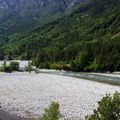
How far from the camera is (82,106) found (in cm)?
6712

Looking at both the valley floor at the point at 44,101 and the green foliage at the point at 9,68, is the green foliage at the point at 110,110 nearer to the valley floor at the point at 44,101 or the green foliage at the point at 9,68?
the valley floor at the point at 44,101

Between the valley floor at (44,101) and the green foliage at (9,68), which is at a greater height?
the green foliage at (9,68)

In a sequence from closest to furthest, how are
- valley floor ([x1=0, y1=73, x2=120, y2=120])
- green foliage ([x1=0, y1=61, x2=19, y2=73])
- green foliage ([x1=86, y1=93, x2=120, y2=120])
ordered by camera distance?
green foliage ([x1=86, y1=93, x2=120, y2=120]), valley floor ([x1=0, y1=73, x2=120, y2=120]), green foliage ([x1=0, y1=61, x2=19, y2=73])

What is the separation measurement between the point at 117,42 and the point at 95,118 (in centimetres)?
16749

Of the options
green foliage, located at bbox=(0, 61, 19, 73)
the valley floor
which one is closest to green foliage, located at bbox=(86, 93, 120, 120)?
the valley floor

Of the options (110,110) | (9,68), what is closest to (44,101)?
(110,110)

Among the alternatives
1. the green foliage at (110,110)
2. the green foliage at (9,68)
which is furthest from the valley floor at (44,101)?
the green foliage at (9,68)

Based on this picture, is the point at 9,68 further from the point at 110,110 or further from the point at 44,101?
the point at 110,110

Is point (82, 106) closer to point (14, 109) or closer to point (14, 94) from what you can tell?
point (14, 109)

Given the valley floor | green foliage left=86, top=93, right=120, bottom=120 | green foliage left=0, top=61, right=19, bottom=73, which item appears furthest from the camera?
green foliage left=0, top=61, right=19, bottom=73

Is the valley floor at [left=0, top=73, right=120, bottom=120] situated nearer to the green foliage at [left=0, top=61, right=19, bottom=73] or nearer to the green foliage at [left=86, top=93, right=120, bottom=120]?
the green foliage at [left=86, top=93, right=120, bottom=120]

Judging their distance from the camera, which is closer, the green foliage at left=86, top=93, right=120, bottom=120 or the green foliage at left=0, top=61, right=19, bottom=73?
the green foliage at left=86, top=93, right=120, bottom=120

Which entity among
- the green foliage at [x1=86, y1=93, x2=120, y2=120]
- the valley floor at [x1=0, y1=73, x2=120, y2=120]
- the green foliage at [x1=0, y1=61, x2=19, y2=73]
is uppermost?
the green foliage at [x1=0, y1=61, x2=19, y2=73]

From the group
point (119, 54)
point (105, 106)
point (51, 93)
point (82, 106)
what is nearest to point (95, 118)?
point (105, 106)
